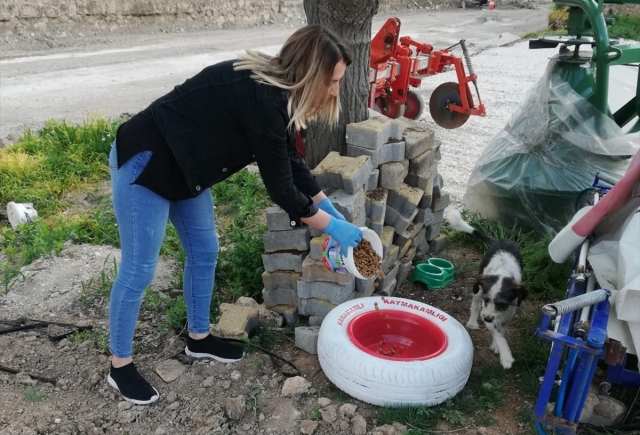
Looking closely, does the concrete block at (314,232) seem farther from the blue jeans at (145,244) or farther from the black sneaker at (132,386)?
the black sneaker at (132,386)

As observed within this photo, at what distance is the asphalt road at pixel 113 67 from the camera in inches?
326

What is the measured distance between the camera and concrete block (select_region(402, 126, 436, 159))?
3.91 metres

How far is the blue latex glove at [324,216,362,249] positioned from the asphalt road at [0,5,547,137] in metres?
5.00

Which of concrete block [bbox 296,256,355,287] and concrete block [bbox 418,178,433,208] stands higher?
concrete block [bbox 418,178,433,208]

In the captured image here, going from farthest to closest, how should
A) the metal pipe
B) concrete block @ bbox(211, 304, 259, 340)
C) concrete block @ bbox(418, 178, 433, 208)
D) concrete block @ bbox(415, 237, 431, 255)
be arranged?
concrete block @ bbox(415, 237, 431, 255), concrete block @ bbox(418, 178, 433, 208), concrete block @ bbox(211, 304, 259, 340), the metal pipe

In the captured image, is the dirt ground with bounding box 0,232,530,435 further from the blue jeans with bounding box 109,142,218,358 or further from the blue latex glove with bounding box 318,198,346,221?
the blue latex glove with bounding box 318,198,346,221

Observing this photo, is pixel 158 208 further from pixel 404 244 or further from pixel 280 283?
pixel 404 244

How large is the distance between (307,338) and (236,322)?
41 cm

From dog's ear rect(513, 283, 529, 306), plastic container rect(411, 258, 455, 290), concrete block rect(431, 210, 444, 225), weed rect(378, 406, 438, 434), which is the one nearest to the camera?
Answer: weed rect(378, 406, 438, 434)

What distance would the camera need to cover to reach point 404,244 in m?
4.09

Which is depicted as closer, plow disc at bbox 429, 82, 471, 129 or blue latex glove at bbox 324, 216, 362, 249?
blue latex glove at bbox 324, 216, 362, 249

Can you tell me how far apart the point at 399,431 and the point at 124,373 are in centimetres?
135

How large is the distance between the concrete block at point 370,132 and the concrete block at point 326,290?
85 cm

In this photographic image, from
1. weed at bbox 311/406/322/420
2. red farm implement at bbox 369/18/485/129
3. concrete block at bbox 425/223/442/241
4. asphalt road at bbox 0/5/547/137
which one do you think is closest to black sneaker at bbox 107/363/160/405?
weed at bbox 311/406/322/420
